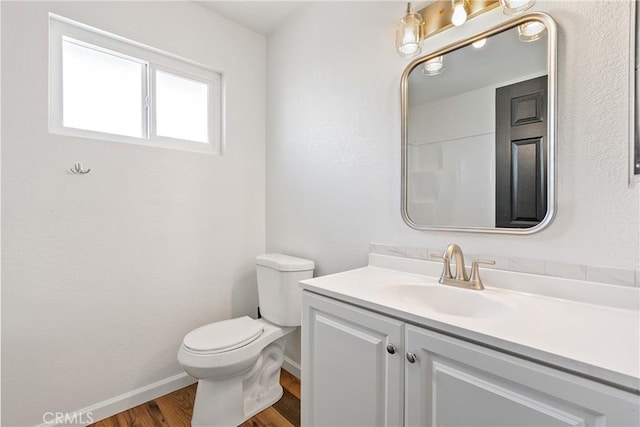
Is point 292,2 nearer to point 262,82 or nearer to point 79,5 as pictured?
point 262,82

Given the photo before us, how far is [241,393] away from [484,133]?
66.9 inches

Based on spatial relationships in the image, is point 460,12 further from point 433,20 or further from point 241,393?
point 241,393

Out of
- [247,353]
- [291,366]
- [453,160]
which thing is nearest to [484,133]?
[453,160]

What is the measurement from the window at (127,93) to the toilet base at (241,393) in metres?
1.40

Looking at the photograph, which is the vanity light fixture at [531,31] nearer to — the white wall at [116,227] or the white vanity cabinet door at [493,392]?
the white vanity cabinet door at [493,392]

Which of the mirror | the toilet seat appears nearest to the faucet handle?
the mirror

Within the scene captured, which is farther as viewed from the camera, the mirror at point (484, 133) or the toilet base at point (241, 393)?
the toilet base at point (241, 393)

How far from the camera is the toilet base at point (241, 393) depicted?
4.73 ft

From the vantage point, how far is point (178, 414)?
5.22 feet

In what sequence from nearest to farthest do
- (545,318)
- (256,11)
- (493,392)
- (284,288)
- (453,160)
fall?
(493,392) < (545,318) < (453,160) < (284,288) < (256,11)

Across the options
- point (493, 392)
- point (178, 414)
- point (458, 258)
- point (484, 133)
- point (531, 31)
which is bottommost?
point (178, 414)

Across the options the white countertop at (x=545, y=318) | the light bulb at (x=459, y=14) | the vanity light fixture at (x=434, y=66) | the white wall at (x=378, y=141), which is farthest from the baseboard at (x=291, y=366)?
the light bulb at (x=459, y=14)

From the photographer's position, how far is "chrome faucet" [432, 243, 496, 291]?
1068 mm

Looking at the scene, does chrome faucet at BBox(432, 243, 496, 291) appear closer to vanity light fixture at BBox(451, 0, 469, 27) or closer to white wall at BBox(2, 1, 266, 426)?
vanity light fixture at BBox(451, 0, 469, 27)
